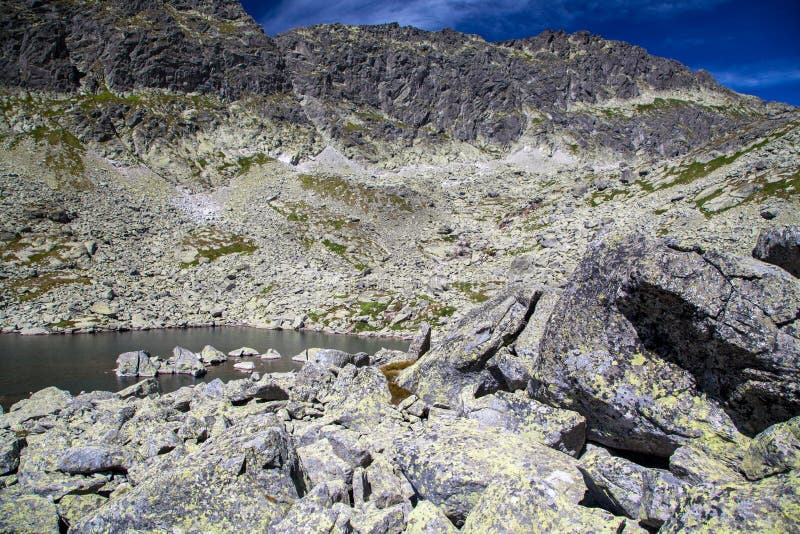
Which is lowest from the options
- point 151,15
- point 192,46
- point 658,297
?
point 658,297

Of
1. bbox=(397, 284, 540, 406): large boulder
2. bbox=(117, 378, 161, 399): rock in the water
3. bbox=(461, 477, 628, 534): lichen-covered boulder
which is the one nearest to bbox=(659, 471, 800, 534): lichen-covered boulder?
bbox=(461, 477, 628, 534): lichen-covered boulder

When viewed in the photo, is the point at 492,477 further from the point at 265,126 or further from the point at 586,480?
the point at 265,126

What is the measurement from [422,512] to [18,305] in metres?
80.9

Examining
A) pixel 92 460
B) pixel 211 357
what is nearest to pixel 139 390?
pixel 211 357

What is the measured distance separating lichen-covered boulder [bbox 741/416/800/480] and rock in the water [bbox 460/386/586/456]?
3029mm

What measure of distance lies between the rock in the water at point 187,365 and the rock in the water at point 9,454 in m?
26.3

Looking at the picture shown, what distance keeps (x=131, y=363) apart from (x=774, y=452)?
4382cm

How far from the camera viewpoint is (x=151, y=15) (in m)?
169

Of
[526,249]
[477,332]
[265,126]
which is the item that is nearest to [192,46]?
[265,126]

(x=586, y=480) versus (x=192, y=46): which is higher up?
(x=192, y=46)

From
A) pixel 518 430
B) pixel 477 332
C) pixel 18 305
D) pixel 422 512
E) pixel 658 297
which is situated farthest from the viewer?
pixel 18 305

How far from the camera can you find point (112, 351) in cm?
4709

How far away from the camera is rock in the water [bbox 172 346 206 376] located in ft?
127

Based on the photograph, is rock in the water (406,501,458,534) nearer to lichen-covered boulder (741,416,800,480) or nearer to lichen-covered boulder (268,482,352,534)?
lichen-covered boulder (268,482,352,534)
